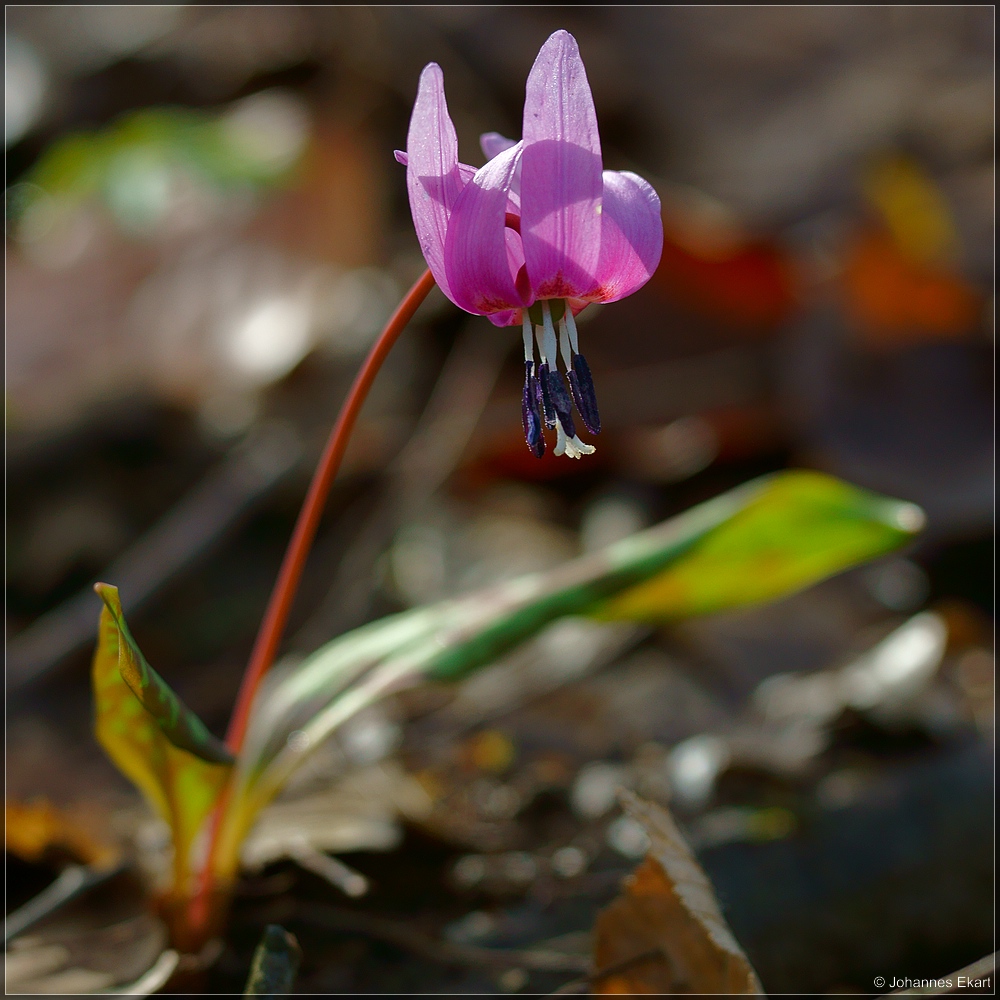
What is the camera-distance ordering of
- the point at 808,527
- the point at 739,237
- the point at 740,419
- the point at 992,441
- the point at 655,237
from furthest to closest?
the point at 739,237
the point at 740,419
the point at 992,441
the point at 808,527
the point at 655,237

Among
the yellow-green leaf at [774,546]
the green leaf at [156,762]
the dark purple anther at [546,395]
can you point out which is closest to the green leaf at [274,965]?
the green leaf at [156,762]

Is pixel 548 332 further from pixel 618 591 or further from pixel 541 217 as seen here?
pixel 618 591

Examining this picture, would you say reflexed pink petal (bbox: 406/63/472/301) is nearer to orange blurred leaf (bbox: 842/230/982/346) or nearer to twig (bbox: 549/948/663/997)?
twig (bbox: 549/948/663/997)

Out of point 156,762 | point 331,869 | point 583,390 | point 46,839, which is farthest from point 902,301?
point 46,839

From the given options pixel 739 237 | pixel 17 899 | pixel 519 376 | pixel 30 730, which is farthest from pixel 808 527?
pixel 739 237

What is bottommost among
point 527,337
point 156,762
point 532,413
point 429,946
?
point 429,946

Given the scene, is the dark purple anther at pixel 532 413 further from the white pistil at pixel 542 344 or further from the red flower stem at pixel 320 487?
the red flower stem at pixel 320 487

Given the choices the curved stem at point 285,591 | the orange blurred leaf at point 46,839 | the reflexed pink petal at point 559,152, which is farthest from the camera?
the orange blurred leaf at point 46,839

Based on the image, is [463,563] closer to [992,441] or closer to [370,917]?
[370,917]
